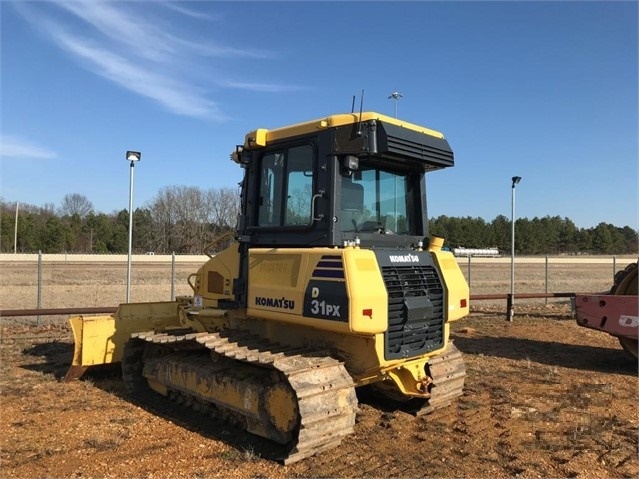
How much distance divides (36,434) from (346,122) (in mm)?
4591

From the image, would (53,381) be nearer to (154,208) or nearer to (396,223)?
(396,223)

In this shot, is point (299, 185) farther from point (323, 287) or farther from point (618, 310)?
point (618, 310)

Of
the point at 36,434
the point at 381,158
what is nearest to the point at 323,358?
the point at 381,158

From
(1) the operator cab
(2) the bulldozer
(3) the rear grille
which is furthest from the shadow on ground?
(1) the operator cab

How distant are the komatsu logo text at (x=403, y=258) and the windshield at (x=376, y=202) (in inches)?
14.8

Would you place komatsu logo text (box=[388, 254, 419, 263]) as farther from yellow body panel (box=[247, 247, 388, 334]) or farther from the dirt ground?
the dirt ground

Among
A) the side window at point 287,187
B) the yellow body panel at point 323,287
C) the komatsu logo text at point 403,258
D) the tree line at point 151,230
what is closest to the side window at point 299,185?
the side window at point 287,187

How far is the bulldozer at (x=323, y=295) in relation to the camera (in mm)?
4984

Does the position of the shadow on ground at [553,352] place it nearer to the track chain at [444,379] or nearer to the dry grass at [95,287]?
the track chain at [444,379]

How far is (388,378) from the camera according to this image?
591 centimetres

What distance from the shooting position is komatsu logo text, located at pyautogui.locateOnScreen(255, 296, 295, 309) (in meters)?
5.44

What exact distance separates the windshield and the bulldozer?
2cm

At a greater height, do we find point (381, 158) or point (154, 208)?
point (154, 208)

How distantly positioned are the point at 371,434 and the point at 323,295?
172 centimetres
